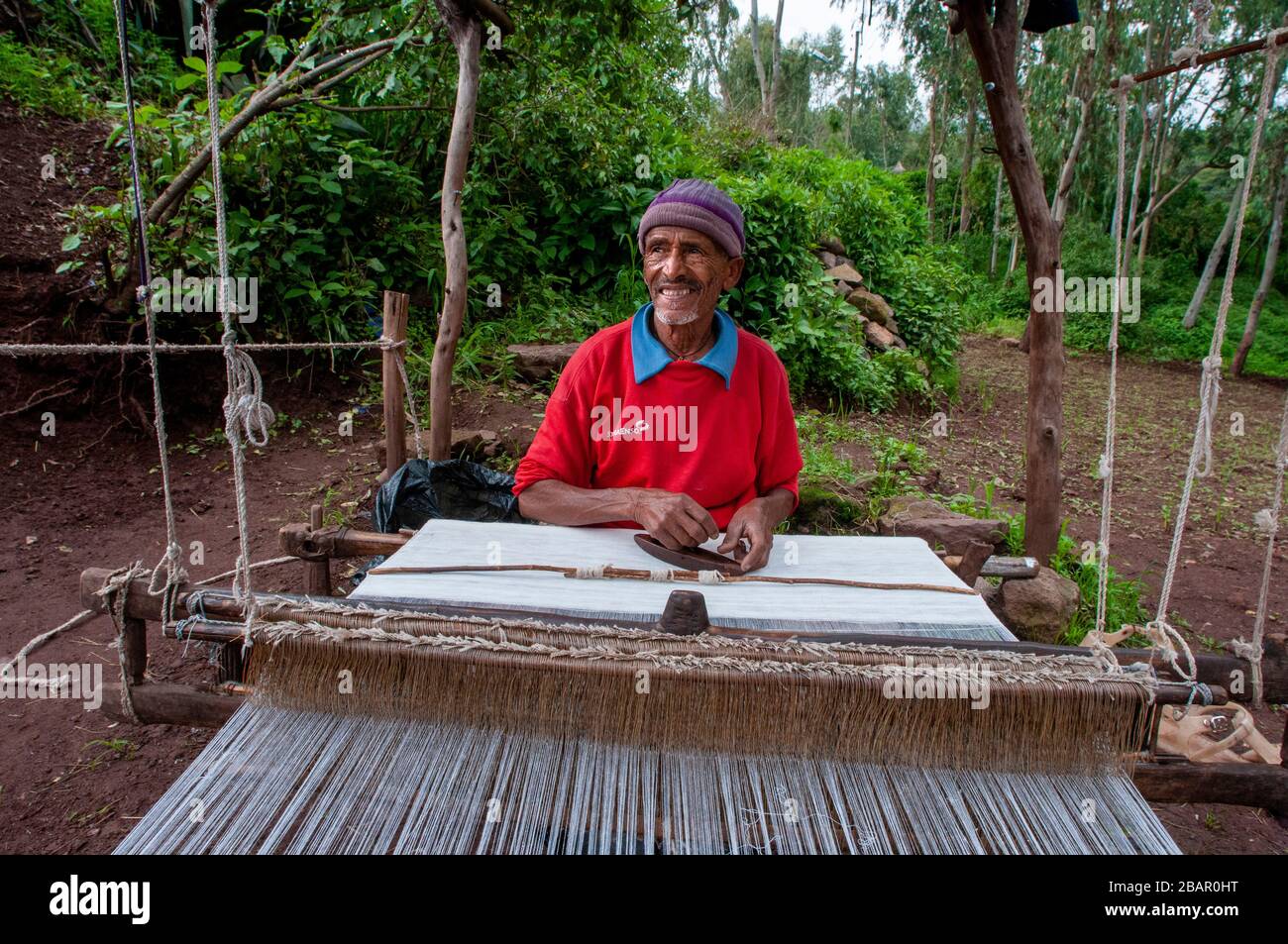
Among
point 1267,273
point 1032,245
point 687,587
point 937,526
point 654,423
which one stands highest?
point 1267,273

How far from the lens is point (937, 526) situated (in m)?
3.99

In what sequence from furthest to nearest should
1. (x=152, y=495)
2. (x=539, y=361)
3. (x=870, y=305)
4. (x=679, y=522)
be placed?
1. (x=870, y=305)
2. (x=539, y=361)
3. (x=152, y=495)
4. (x=679, y=522)

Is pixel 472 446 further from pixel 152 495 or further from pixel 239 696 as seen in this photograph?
pixel 239 696

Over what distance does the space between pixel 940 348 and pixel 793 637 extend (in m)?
8.60

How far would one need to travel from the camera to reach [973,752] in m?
1.34

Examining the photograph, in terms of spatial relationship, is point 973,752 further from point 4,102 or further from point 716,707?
point 4,102

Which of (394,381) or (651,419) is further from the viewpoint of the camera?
(394,381)

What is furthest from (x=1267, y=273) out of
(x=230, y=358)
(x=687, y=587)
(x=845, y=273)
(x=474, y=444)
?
(x=230, y=358)

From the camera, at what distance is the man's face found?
228cm

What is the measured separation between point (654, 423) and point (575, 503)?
0.37m

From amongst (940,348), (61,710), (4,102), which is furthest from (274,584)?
(940,348)

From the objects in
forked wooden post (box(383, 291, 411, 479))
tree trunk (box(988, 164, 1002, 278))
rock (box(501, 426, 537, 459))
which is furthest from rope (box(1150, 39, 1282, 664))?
tree trunk (box(988, 164, 1002, 278))

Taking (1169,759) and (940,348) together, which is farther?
A: (940,348)

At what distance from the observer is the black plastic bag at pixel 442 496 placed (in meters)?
3.28
